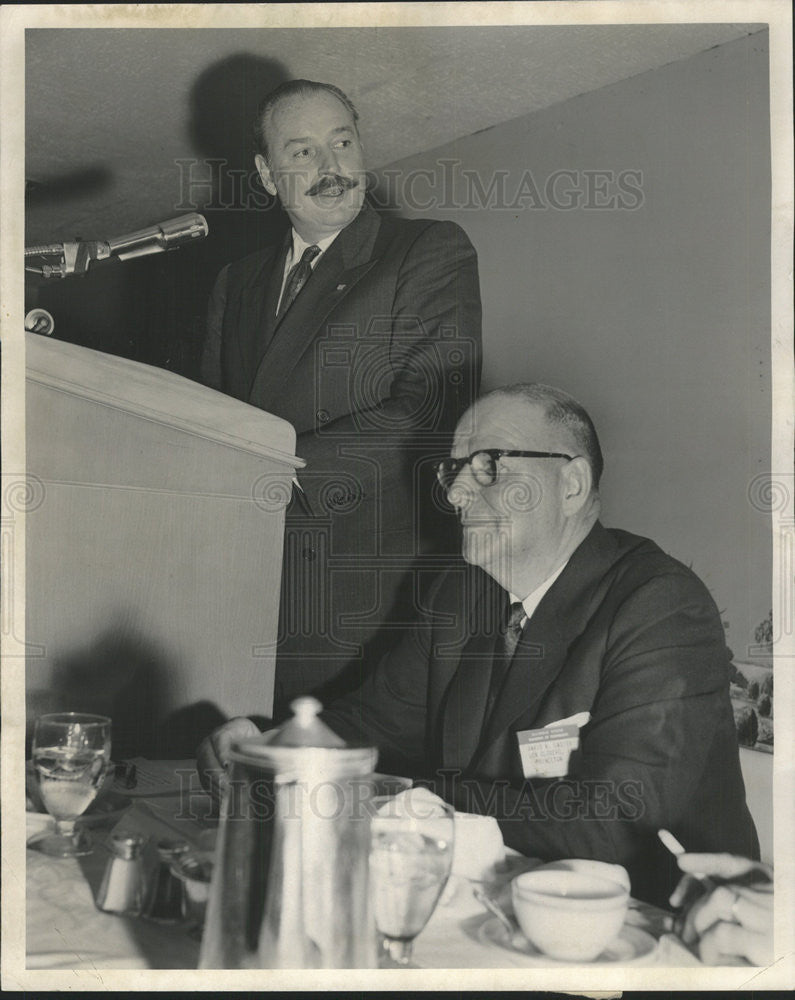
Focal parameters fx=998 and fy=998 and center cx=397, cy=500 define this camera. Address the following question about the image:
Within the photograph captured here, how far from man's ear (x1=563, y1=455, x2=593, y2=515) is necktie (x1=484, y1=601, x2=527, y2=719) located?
16 centimetres

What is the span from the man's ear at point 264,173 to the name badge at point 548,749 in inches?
33.9

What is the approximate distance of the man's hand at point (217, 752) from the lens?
4.17ft

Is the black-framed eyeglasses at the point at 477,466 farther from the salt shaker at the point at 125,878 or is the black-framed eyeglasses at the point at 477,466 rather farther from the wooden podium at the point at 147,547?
the salt shaker at the point at 125,878

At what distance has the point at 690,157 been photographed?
142cm

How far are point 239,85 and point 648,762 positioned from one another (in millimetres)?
1110

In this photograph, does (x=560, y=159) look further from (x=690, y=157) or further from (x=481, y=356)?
(x=481, y=356)

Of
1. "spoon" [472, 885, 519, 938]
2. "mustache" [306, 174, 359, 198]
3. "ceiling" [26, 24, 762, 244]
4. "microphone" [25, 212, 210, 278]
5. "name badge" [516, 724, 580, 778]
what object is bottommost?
"spoon" [472, 885, 519, 938]

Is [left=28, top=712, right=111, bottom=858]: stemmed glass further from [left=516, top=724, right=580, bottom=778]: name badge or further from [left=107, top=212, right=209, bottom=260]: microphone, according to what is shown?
[left=107, top=212, right=209, bottom=260]: microphone

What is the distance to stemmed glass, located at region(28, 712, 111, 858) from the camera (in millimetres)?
1104

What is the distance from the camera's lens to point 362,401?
1.43 metres

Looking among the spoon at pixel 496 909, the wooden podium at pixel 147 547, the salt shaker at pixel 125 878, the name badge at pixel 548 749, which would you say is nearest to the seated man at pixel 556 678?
the name badge at pixel 548 749

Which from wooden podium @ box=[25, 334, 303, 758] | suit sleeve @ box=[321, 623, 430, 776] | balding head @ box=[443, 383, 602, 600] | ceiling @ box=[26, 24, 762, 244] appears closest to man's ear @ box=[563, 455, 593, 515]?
balding head @ box=[443, 383, 602, 600]

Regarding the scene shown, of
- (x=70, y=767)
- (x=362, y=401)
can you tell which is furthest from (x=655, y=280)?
(x=70, y=767)

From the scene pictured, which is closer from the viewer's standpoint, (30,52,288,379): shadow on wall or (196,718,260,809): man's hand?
(196,718,260,809): man's hand
